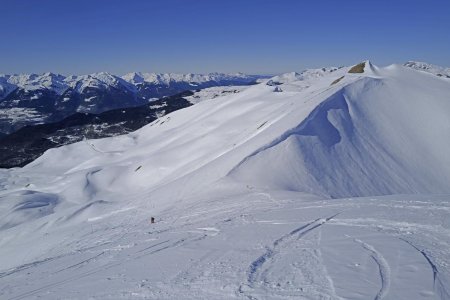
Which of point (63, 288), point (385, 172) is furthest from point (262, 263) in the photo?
point (385, 172)

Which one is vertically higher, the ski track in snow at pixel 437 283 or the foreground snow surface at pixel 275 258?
the ski track in snow at pixel 437 283

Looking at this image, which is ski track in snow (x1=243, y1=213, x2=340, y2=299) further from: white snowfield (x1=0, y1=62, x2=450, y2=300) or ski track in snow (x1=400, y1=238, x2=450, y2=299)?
ski track in snow (x1=400, y1=238, x2=450, y2=299)

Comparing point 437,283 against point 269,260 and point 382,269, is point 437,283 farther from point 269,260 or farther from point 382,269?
point 269,260

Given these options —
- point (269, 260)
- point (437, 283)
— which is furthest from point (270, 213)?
point (437, 283)

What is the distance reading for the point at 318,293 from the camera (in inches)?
300

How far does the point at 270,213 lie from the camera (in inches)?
623

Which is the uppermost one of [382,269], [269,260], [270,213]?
[382,269]

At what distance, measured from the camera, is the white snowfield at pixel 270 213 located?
8.78m

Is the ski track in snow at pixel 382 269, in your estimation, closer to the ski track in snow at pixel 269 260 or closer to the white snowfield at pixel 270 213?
the white snowfield at pixel 270 213

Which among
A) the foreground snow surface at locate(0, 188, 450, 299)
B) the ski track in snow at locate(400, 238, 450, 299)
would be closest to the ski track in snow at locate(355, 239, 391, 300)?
the foreground snow surface at locate(0, 188, 450, 299)

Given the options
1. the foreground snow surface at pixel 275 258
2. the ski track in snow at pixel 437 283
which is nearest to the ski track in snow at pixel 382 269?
the foreground snow surface at pixel 275 258

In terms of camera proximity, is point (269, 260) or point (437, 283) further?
point (269, 260)

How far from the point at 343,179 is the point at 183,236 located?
1414 cm

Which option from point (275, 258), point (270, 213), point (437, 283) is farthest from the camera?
point (270, 213)
